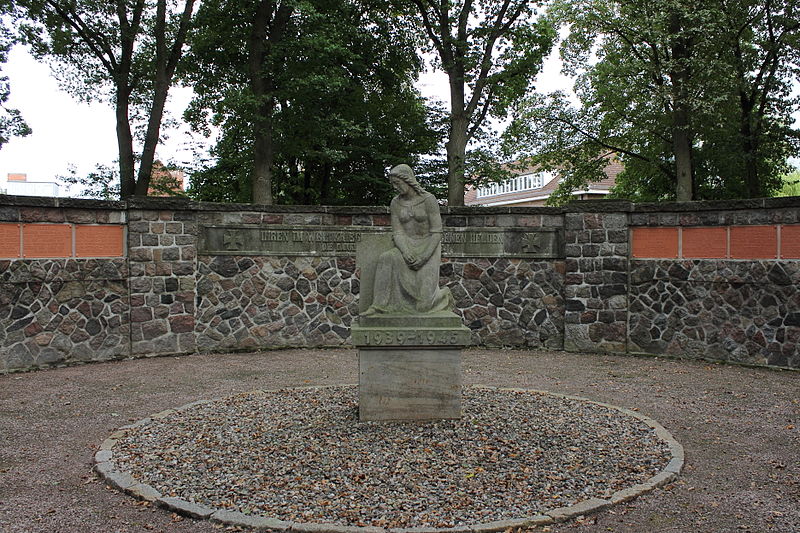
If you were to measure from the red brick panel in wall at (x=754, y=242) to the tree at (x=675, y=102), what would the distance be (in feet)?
21.7

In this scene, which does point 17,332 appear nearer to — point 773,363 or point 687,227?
point 687,227

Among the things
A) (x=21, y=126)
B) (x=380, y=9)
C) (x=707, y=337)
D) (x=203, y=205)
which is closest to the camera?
(x=707, y=337)

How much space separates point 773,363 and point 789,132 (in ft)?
32.3

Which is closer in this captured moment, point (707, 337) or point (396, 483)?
point (396, 483)

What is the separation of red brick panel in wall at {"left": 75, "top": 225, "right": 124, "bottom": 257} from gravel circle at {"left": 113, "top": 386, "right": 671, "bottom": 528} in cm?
463

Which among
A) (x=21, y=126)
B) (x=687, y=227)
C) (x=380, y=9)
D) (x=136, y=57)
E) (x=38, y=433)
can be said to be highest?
(x=380, y=9)

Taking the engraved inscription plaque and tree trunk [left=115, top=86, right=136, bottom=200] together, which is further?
tree trunk [left=115, top=86, right=136, bottom=200]

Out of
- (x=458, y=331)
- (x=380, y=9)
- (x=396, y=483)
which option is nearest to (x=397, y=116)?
(x=380, y=9)

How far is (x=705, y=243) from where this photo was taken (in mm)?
10438

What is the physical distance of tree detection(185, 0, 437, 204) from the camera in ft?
51.8

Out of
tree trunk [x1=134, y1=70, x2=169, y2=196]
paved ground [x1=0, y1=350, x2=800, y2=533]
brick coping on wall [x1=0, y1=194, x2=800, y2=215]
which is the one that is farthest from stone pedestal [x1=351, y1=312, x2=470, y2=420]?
tree trunk [x1=134, y1=70, x2=169, y2=196]

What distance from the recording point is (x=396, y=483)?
466 centimetres

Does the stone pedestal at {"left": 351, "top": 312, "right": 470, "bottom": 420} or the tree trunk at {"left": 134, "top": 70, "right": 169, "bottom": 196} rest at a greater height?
the tree trunk at {"left": 134, "top": 70, "right": 169, "bottom": 196}

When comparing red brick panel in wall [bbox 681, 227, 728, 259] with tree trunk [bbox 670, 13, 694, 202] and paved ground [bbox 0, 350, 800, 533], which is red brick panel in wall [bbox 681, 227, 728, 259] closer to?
paved ground [bbox 0, 350, 800, 533]
